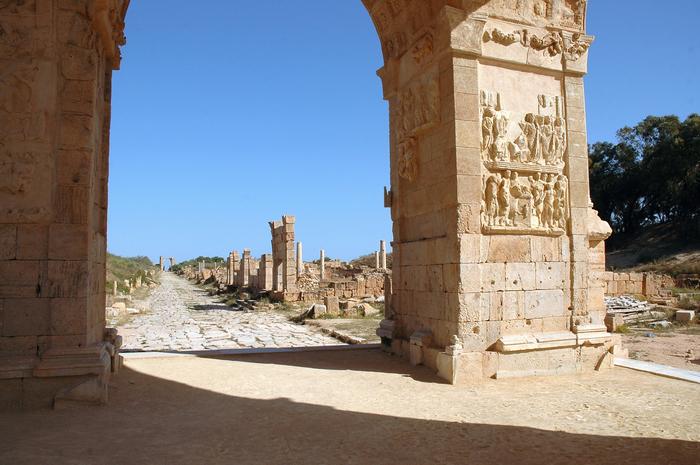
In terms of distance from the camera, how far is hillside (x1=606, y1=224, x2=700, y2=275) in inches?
1223

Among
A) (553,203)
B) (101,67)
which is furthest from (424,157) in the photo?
(101,67)

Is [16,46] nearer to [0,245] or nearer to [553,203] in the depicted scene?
[0,245]

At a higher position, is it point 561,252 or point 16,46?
point 16,46

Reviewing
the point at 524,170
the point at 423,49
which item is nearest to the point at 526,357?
the point at 524,170

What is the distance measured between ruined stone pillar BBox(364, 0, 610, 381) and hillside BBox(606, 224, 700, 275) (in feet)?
84.4

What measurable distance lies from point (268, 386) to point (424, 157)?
383cm

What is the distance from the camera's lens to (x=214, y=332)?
14578mm

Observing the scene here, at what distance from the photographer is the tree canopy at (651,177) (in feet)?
117

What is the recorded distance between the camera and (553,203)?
7.49 m

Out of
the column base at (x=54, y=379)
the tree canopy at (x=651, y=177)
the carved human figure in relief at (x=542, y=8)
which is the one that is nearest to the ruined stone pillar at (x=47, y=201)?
the column base at (x=54, y=379)

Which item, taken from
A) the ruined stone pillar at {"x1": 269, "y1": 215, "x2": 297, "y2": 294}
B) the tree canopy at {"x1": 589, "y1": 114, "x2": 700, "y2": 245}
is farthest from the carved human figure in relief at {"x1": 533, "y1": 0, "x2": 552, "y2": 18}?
the tree canopy at {"x1": 589, "y1": 114, "x2": 700, "y2": 245}

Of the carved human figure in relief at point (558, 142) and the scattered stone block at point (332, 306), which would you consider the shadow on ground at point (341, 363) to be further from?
the scattered stone block at point (332, 306)

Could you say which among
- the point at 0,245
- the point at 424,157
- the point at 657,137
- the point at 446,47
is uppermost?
the point at 657,137

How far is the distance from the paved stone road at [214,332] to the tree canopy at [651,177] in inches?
1207
